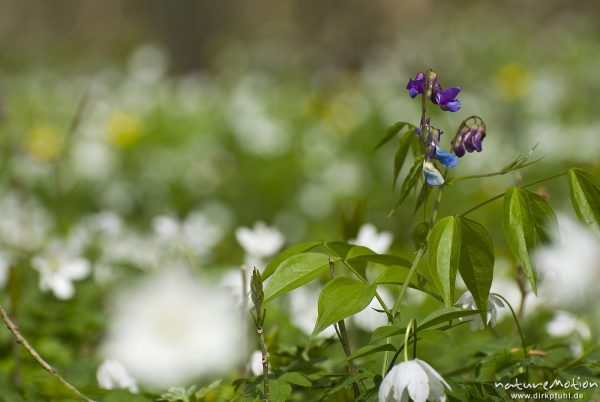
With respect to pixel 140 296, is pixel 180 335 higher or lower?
lower

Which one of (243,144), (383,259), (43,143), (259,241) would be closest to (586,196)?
(383,259)

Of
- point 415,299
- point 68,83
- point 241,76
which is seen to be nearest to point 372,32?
point 241,76

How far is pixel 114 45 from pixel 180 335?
12.0 metres

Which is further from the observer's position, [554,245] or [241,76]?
[241,76]

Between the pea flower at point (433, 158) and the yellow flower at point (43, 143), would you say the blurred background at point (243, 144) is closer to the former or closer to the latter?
the yellow flower at point (43, 143)

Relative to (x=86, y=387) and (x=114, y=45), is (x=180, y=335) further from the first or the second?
(x=114, y=45)

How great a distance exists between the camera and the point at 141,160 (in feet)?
17.5

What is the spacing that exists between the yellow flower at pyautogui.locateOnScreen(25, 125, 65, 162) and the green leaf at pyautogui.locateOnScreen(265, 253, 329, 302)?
3.61 metres

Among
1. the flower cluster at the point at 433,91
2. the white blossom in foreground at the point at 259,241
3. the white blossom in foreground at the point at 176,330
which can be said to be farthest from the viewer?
the white blossom in foreground at the point at 259,241

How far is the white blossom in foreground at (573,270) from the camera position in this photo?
198cm

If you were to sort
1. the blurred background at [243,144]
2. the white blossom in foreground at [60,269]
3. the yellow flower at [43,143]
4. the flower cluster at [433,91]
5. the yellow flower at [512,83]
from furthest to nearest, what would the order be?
the yellow flower at [512,83], the yellow flower at [43,143], the blurred background at [243,144], the white blossom in foreground at [60,269], the flower cluster at [433,91]

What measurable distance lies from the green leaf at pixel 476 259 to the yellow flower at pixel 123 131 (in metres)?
4.43

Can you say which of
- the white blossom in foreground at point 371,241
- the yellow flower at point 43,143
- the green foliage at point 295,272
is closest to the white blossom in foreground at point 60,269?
the white blossom in foreground at point 371,241

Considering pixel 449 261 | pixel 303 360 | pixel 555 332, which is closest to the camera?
pixel 449 261
